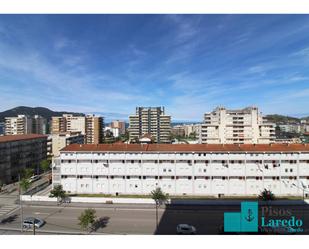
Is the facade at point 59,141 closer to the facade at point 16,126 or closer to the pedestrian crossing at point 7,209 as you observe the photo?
the facade at point 16,126

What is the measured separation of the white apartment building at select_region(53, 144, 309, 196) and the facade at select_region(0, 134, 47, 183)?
45.4 ft

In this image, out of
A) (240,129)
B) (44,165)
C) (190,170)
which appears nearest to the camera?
(190,170)

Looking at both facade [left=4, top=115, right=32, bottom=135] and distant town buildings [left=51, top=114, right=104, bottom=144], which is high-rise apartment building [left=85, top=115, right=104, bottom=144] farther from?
→ facade [left=4, top=115, right=32, bottom=135]

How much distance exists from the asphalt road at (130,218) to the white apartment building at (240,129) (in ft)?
132

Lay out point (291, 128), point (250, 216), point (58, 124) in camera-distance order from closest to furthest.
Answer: point (250, 216) < point (58, 124) < point (291, 128)

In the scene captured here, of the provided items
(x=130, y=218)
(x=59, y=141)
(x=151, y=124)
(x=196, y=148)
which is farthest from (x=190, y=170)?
(x=151, y=124)

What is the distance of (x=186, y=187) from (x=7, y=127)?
291 ft

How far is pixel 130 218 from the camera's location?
27859mm

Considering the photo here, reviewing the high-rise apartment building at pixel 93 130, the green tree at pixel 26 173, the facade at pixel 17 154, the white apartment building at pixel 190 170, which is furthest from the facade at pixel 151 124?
the white apartment building at pixel 190 170

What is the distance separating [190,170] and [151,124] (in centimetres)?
6259

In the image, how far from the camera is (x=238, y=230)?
769 inches

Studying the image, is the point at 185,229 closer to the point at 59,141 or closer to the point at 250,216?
the point at 250,216

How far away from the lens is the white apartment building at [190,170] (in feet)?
117

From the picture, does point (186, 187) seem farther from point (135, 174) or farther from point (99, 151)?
point (99, 151)
